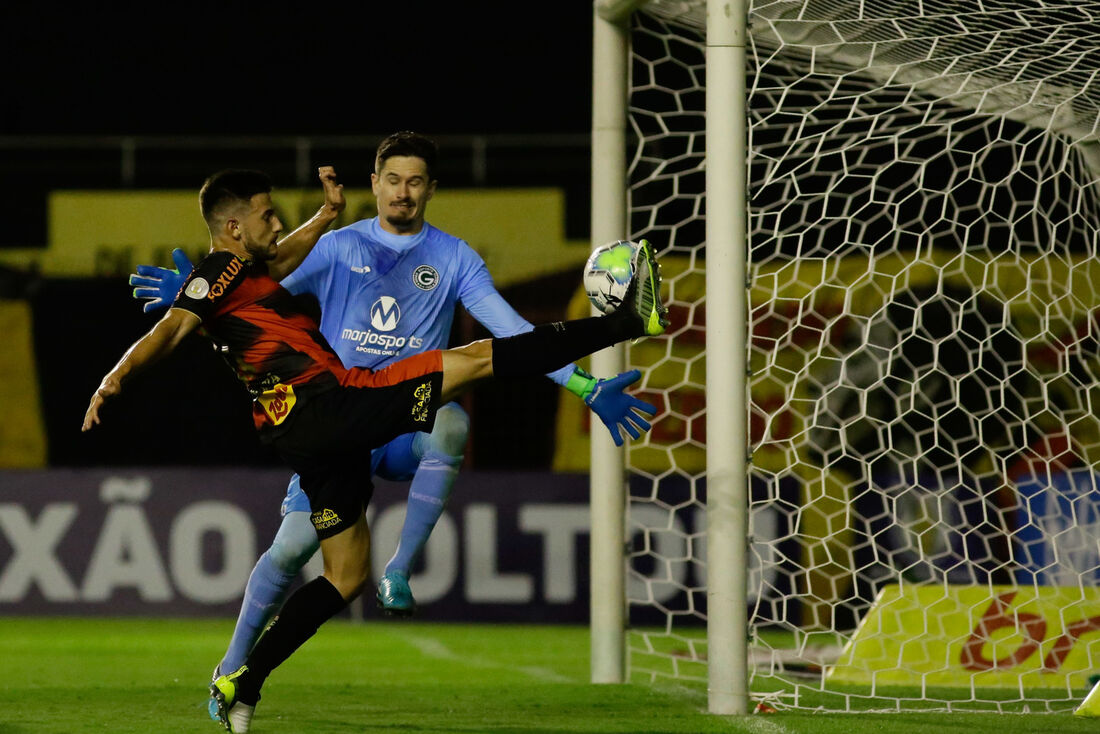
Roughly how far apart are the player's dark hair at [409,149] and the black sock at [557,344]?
839mm

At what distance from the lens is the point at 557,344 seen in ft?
13.8

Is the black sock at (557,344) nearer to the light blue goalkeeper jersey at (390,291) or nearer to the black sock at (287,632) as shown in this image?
the light blue goalkeeper jersey at (390,291)

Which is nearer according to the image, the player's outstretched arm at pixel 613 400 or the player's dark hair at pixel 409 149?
the player's outstretched arm at pixel 613 400

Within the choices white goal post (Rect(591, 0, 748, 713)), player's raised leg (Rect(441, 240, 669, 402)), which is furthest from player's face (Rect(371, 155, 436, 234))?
white goal post (Rect(591, 0, 748, 713))

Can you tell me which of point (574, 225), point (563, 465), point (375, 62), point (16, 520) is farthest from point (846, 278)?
point (375, 62)

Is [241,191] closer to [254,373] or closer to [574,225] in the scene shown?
[254,373]

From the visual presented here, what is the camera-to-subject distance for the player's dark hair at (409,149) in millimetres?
4742

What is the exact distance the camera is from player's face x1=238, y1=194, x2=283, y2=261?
14.6 feet

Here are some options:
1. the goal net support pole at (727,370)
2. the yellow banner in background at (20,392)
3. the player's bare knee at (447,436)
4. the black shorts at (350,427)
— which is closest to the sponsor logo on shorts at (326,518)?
the black shorts at (350,427)

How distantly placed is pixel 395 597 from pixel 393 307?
97 cm

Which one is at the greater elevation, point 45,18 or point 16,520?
point 45,18

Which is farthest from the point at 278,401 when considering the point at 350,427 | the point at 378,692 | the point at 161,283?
the point at 378,692

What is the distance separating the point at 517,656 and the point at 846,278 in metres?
3.09

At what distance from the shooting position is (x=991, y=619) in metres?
6.25
